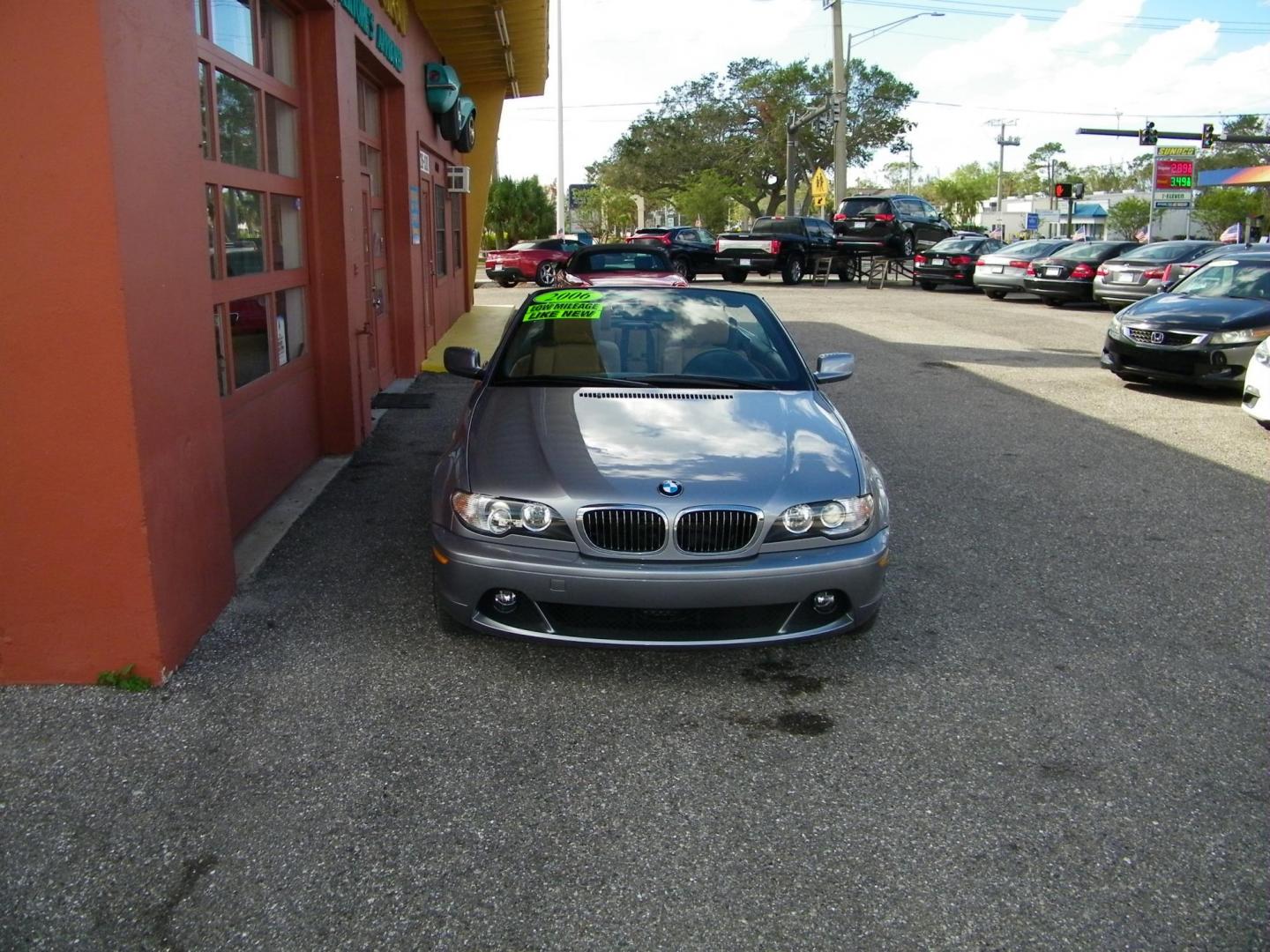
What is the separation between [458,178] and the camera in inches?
674

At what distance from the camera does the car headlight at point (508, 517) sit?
4.17m

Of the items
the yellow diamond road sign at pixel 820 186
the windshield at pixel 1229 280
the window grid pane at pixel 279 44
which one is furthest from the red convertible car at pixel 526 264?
the window grid pane at pixel 279 44

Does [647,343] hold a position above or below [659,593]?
above

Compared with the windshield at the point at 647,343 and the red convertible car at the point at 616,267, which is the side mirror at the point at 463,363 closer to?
the windshield at the point at 647,343

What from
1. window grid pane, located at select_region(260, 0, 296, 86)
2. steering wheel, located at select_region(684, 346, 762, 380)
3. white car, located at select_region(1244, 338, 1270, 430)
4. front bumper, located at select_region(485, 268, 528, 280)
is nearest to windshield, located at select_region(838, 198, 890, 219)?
front bumper, located at select_region(485, 268, 528, 280)

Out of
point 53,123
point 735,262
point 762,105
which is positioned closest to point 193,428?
point 53,123

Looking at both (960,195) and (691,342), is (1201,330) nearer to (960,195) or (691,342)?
(691,342)

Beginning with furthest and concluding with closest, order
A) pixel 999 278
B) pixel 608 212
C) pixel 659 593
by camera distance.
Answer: pixel 608 212 < pixel 999 278 < pixel 659 593

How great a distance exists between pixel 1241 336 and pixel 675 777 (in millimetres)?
9545

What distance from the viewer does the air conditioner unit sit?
16.9 metres

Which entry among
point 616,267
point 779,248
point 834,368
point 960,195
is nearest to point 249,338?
point 834,368

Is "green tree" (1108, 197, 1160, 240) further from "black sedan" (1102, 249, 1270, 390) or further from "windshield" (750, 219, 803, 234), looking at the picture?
"black sedan" (1102, 249, 1270, 390)

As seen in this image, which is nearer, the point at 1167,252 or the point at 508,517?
the point at 508,517

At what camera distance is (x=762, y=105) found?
58.0m
